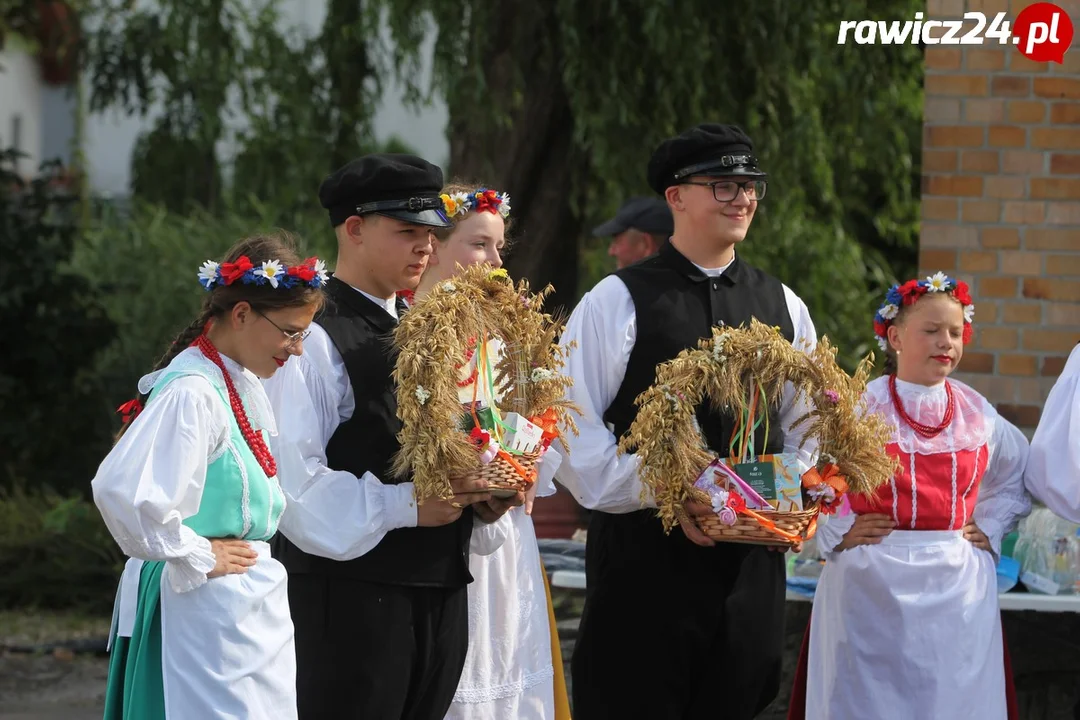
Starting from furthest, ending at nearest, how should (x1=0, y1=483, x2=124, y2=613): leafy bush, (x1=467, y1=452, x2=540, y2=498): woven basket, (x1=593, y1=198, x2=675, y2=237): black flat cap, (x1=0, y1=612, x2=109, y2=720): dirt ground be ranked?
1. (x1=0, y1=483, x2=124, y2=613): leafy bush
2. (x1=0, y1=612, x2=109, y2=720): dirt ground
3. (x1=593, y1=198, x2=675, y2=237): black flat cap
4. (x1=467, y1=452, x2=540, y2=498): woven basket

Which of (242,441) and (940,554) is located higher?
(242,441)

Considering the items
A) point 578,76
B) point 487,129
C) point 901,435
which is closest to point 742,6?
point 578,76

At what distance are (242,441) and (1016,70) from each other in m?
3.63

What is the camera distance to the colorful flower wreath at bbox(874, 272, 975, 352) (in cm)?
468

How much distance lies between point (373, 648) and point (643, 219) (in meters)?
3.14

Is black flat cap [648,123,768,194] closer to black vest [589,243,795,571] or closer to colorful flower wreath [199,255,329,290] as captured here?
black vest [589,243,795,571]

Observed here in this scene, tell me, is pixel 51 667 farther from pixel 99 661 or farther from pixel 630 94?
pixel 630 94

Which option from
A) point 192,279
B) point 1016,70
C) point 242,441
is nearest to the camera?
point 242,441

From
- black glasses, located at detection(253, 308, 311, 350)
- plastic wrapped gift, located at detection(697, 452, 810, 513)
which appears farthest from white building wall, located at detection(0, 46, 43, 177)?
plastic wrapped gift, located at detection(697, 452, 810, 513)

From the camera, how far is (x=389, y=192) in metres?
4.01

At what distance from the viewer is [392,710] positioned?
3.84 meters

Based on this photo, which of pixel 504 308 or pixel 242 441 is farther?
pixel 504 308

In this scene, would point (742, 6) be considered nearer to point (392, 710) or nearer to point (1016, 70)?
point (1016, 70)

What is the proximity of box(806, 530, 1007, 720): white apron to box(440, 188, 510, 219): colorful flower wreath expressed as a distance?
1366 mm
